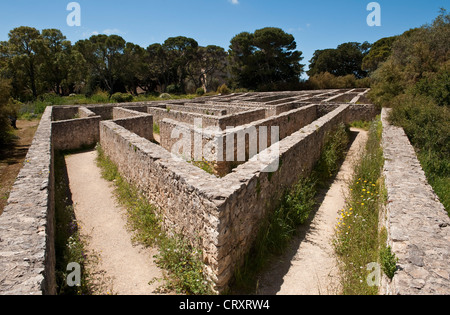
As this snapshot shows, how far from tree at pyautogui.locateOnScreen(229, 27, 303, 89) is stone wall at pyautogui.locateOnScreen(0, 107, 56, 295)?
123 feet

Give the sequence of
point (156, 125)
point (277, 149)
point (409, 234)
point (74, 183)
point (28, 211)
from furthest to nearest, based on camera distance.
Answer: point (156, 125) → point (74, 183) → point (277, 149) → point (28, 211) → point (409, 234)

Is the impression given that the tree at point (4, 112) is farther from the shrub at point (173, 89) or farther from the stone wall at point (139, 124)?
the shrub at point (173, 89)

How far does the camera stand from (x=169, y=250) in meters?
4.14

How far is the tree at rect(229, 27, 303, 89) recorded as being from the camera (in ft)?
128

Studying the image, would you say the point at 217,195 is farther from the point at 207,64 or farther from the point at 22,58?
the point at 207,64

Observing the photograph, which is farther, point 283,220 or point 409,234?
point 283,220

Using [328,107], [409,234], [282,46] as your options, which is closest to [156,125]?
[328,107]

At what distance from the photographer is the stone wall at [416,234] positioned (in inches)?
97.0

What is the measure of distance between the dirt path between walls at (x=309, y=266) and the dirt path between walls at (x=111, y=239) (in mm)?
1811

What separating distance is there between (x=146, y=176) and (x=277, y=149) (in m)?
2.97

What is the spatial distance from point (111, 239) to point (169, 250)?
1.55 metres

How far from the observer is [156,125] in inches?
585

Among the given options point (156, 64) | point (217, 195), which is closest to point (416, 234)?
point (217, 195)
